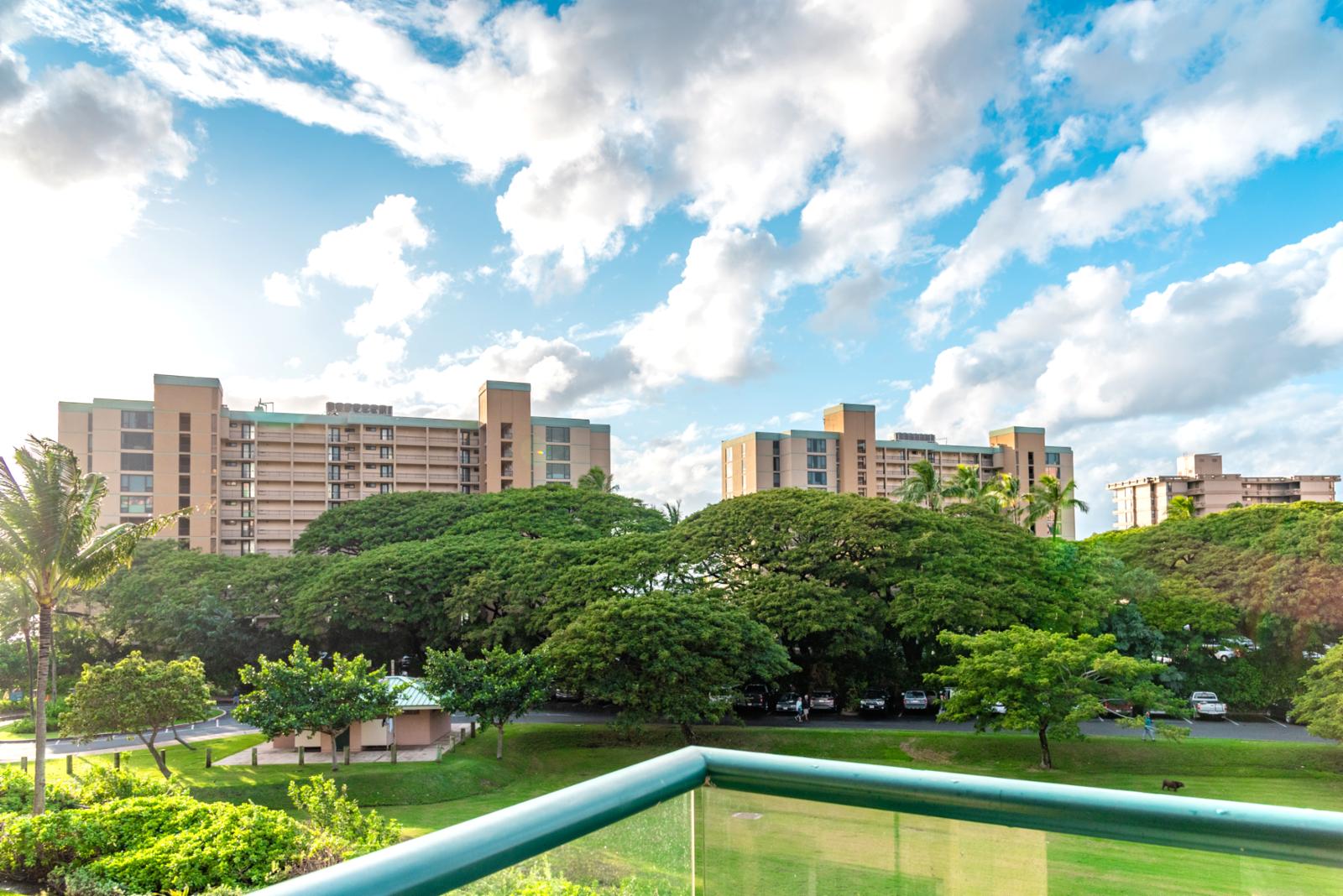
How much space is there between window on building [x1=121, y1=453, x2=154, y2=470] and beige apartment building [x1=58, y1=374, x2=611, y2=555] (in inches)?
2.4

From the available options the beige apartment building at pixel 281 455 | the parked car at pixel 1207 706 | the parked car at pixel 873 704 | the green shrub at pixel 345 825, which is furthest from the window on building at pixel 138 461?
the parked car at pixel 1207 706

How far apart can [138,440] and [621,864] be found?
53.4m

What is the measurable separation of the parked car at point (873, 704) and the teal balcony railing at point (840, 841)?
2491cm

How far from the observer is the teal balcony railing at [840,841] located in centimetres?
122

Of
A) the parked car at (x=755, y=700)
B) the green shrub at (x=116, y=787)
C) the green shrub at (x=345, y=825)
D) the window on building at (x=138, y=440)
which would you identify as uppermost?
the window on building at (x=138, y=440)

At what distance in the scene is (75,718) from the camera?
58.6 ft

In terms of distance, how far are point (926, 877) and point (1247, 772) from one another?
2351 centimetres

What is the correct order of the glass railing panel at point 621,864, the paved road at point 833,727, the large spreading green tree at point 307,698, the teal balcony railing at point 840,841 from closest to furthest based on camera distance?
the teal balcony railing at point 840,841 → the glass railing panel at point 621,864 → the large spreading green tree at point 307,698 → the paved road at point 833,727

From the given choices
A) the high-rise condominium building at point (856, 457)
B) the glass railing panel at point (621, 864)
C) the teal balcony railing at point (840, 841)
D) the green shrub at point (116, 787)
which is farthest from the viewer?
the high-rise condominium building at point (856, 457)

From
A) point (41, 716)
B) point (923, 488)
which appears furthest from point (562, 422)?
point (41, 716)

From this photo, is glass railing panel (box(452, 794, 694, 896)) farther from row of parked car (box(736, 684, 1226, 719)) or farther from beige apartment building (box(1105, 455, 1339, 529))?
beige apartment building (box(1105, 455, 1339, 529))

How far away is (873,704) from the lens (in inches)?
989

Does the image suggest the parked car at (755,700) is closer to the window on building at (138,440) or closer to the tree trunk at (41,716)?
the tree trunk at (41,716)

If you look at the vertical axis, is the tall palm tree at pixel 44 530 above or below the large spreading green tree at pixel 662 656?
above
